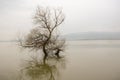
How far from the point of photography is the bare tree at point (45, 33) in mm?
5621

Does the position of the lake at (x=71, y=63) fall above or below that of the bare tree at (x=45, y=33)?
below

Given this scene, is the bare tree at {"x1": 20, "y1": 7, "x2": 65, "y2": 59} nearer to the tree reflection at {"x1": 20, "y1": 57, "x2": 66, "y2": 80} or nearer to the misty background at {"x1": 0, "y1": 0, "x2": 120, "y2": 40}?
the misty background at {"x1": 0, "y1": 0, "x2": 120, "y2": 40}

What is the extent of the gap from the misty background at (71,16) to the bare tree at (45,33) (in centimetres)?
14

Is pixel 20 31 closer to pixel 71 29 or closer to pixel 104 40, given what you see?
pixel 71 29

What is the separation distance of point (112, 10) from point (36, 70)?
243 centimetres

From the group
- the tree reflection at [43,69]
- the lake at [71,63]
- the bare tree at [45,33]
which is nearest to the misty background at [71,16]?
the bare tree at [45,33]

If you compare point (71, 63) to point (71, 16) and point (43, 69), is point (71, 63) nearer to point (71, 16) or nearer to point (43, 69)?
point (43, 69)

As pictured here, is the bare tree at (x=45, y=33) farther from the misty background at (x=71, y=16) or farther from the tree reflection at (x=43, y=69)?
the tree reflection at (x=43, y=69)

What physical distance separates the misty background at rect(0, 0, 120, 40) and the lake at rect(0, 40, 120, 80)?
0.29 metres

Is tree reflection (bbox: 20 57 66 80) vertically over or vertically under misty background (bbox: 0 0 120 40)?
under

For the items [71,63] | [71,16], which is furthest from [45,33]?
[71,63]

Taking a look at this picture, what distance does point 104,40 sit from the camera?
5.96 meters

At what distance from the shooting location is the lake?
4.44 m

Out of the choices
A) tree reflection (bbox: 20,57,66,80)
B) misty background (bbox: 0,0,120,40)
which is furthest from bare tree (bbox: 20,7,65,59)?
tree reflection (bbox: 20,57,66,80)
